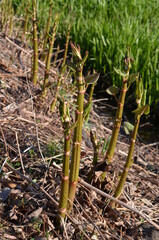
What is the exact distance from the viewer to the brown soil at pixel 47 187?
1597 mm

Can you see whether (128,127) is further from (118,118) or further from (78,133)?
(78,133)

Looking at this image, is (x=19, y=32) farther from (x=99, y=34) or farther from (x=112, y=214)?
(x=112, y=214)

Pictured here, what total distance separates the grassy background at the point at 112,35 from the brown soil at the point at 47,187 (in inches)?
39.1

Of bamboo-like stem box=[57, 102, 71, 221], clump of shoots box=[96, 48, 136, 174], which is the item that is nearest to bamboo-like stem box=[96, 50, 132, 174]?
clump of shoots box=[96, 48, 136, 174]

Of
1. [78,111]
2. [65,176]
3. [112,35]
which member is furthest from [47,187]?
[112,35]

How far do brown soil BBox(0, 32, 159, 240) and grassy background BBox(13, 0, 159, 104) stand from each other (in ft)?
3.26

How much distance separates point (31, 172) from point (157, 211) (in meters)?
0.68

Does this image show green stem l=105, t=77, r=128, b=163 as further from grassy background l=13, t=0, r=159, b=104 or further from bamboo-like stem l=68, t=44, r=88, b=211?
grassy background l=13, t=0, r=159, b=104

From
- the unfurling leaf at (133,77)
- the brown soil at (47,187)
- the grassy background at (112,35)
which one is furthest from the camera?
the grassy background at (112,35)

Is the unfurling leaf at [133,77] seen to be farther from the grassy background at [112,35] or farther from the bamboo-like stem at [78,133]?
the grassy background at [112,35]

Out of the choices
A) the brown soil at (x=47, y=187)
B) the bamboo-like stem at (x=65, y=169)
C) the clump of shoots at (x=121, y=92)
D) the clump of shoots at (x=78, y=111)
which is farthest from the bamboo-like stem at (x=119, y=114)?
the bamboo-like stem at (x=65, y=169)

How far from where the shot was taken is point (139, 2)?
4.57 metres

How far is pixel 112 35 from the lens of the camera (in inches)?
142

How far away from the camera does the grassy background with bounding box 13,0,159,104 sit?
3387 mm
